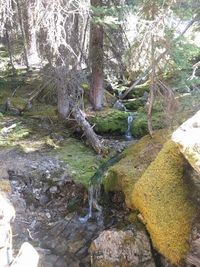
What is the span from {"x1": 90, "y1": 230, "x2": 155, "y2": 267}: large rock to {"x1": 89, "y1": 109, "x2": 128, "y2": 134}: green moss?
512 centimetres

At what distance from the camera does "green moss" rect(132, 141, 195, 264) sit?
5074 mm

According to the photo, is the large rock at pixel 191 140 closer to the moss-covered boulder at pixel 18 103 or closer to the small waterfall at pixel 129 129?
the small waterfall at pixel 129 129

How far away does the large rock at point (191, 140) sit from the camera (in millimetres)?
4676

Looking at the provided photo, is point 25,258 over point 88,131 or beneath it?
over

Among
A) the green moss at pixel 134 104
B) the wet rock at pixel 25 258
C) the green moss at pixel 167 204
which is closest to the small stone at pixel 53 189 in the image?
the green moss at pixel 167 204

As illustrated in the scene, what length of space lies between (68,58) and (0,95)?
14.4 feet

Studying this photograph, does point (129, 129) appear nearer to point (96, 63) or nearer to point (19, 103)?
point (96, 63)

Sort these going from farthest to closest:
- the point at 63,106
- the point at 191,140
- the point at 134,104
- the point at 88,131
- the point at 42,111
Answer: the point at 134,104 < the point at 42,111 < the point at 63,106 < the point at 88,131 < the point at 191,140

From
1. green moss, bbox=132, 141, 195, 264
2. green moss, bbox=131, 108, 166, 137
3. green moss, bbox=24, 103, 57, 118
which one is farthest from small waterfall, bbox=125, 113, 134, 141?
green moss, bbox=132, 141, 195, 264

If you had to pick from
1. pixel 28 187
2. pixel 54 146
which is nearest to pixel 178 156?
pixel 28 187

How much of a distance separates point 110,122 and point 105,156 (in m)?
2.14

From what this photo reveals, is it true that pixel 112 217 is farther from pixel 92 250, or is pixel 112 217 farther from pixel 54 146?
pixel 54 146

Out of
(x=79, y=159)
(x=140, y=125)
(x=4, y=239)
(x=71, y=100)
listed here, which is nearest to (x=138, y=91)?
(x=140, y=125)

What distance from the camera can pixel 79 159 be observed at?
8.33 m
